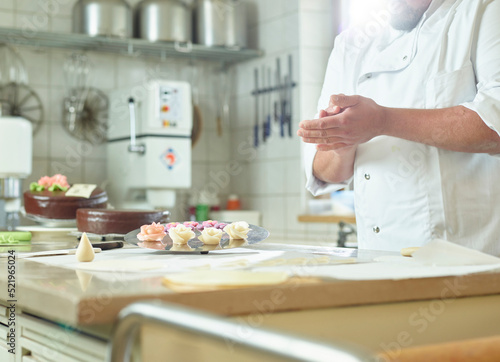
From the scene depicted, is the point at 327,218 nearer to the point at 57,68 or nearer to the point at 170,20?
the point at 170,20

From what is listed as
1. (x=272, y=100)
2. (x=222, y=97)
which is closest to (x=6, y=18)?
(x=222, y=97)

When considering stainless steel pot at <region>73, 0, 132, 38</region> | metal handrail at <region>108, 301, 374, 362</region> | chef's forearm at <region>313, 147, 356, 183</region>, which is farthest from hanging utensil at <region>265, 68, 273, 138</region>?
metal handrail at <region>108, 301, 374, 362</region>

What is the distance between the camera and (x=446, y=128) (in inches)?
53.1

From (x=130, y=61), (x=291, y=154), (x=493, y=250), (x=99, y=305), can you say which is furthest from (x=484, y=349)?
(x=130, y=61)

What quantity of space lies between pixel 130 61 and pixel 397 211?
10.2 feet

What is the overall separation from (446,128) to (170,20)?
2.92 metres

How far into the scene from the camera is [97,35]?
3.82m

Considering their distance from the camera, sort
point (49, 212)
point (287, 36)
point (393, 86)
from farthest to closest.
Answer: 1. point (287, 36)
2. point (49, 212)
3. point (393, 86)

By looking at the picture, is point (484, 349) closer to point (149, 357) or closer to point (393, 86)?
point (149, 357)

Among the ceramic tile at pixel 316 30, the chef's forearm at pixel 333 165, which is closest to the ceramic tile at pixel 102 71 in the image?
the ceramic tile at pixel 316 30

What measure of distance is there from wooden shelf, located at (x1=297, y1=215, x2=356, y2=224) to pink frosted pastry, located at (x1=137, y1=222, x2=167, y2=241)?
211 centimetres

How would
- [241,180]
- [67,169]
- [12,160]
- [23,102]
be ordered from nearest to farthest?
[12,160], [23,102], [67,169], [241,180]

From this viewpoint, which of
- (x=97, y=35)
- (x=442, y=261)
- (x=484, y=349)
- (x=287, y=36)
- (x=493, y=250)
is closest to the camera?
(x=484, y=349)

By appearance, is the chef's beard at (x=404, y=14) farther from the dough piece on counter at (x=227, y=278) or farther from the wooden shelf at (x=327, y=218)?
the wooden shelf at (x=327, y=218)
